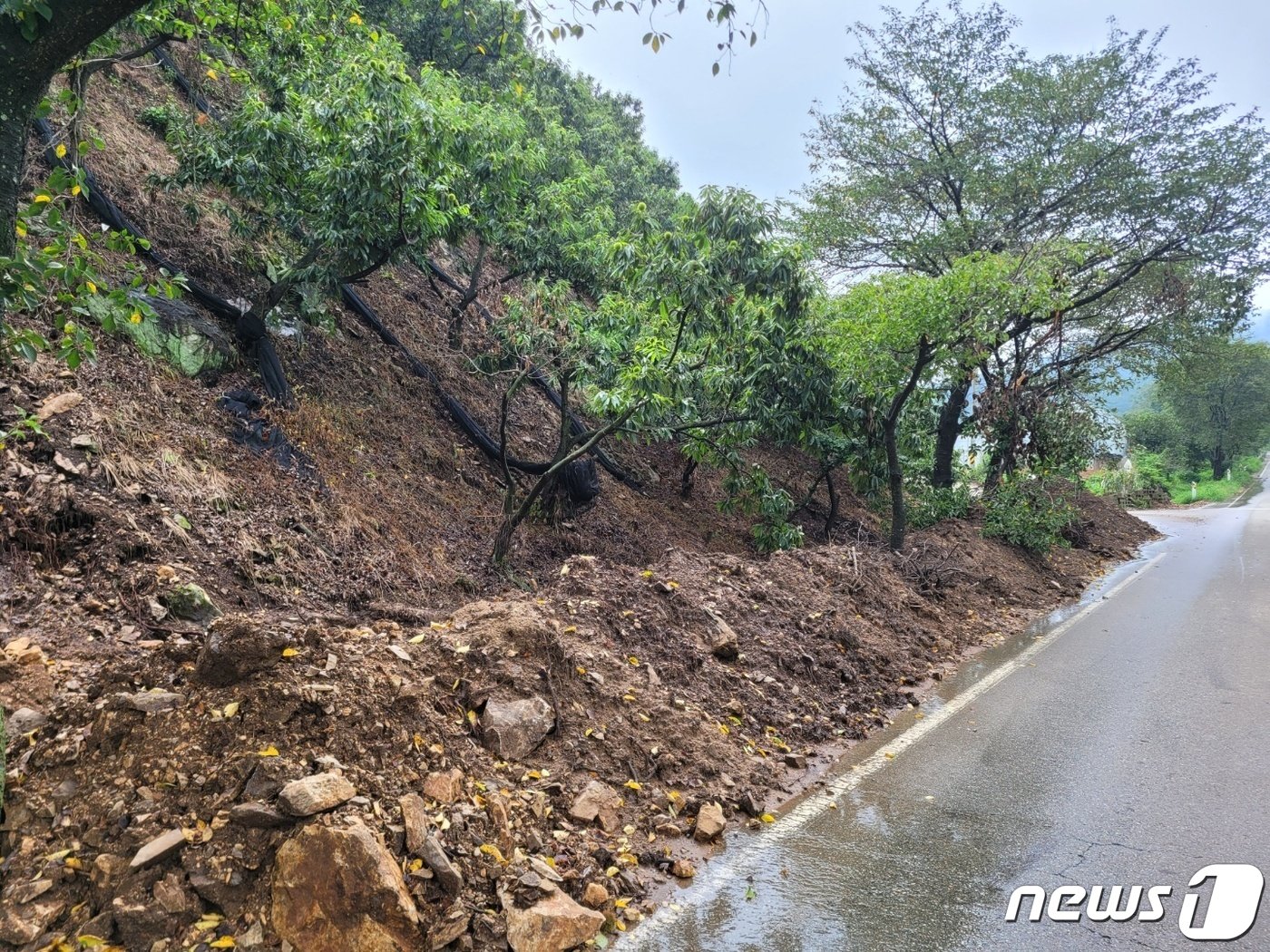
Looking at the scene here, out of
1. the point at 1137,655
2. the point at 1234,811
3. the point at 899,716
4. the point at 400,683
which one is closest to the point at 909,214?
the point at 1137,655

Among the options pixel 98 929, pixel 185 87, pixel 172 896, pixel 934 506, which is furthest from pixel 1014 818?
pixel 185 87

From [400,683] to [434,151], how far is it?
556 centimetres

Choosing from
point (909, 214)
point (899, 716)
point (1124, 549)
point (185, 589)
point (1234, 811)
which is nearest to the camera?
point (1234, 811)

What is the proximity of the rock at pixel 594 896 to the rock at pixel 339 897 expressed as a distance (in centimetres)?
70

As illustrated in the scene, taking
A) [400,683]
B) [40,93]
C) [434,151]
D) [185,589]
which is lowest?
[400,683]

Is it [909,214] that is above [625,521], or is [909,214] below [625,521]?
above

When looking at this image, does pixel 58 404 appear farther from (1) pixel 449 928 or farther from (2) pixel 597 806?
(1) pixel 449 928

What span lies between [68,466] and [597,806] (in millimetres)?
4516

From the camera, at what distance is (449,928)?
288 cm

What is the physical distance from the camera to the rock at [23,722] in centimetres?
328

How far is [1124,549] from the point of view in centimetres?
1548

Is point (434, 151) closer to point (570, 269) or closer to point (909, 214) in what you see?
point (570, 269)

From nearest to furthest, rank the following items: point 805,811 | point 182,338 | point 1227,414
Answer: point 805,811 < point 182,338 < point 1227,414

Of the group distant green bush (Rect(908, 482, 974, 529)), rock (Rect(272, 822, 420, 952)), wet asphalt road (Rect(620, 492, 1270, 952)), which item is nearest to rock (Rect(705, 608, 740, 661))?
wet asphalt road (Rect(620, 492, 1270, 952))
